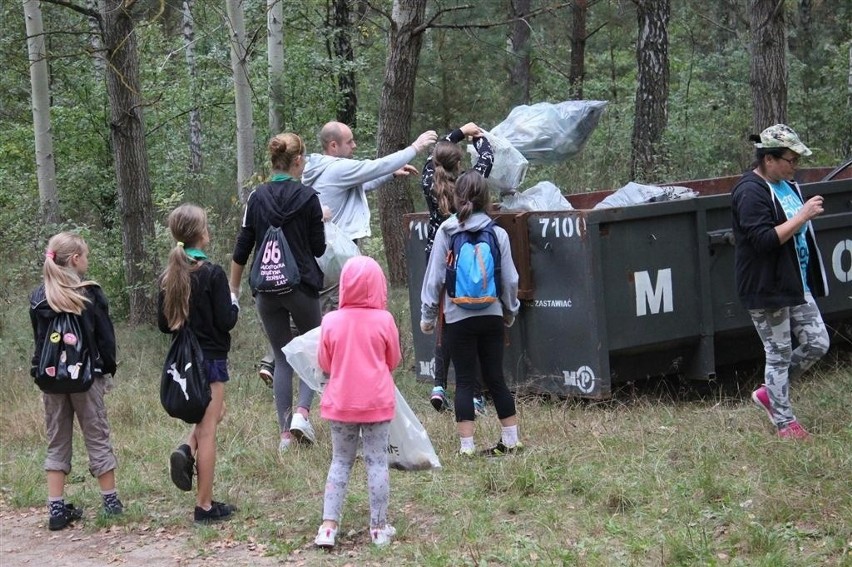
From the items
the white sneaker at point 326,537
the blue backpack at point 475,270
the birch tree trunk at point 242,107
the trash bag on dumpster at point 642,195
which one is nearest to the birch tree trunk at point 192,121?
the birch tree trunk at point 242,107

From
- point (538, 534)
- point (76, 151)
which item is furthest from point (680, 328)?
point (76, 151)

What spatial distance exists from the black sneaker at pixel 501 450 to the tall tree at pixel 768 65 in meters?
7.22

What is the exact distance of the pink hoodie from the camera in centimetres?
519

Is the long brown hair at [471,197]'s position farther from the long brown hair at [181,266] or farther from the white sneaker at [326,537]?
the white sneaker at [326,537]

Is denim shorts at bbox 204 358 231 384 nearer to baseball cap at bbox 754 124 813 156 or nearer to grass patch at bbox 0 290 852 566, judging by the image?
grass patch at bbox 0 290 852 566

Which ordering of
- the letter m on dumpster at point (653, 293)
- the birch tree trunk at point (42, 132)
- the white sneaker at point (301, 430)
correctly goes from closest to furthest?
the white sneaker at point (301, 430) → the letter m on dumpster at point (653, 293) → the birch tree trunk at point (42, 132)

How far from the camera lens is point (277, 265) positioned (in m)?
6.61

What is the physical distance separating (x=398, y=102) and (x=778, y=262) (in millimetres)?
6903

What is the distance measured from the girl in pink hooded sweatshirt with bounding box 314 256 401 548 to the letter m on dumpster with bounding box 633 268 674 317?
8.59 ft

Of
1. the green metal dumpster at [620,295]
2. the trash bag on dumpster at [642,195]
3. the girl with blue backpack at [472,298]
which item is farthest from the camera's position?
the trash bag on dumpster at [642,195]

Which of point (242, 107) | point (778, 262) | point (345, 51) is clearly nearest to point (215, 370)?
point (778, 262)

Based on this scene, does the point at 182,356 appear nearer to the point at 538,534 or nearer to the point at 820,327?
the point at 538,534

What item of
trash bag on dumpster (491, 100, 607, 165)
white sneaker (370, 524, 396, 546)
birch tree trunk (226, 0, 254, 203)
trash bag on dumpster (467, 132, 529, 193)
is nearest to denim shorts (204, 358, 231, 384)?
white sneaker (370, 524, 396, 546)

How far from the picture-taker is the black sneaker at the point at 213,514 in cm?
589
